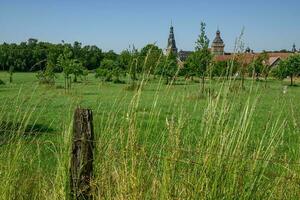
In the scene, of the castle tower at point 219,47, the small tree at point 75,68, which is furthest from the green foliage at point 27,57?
the small tree at point 75,68

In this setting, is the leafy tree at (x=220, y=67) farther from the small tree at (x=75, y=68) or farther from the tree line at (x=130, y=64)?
the small tree at (x=75, y=68)

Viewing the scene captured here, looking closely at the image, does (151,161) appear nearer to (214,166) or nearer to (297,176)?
(214,166)

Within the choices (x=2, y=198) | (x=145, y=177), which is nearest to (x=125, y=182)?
(x=145, y=177)

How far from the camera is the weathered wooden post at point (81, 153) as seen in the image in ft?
10.1

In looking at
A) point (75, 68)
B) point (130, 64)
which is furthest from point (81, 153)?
point (75, 68)

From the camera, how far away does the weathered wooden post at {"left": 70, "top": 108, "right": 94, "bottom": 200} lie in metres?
3.08

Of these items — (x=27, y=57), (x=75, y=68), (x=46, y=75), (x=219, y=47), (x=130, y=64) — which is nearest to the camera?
(x=130, y=64)

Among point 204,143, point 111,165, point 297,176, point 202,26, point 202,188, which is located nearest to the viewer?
point 202,188

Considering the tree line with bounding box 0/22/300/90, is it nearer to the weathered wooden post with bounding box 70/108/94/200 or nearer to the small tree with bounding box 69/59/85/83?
the small tree with bounding box 69/59/85/83

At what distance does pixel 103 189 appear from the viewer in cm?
309

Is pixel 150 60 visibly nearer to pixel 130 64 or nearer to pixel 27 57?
pixel 130 64

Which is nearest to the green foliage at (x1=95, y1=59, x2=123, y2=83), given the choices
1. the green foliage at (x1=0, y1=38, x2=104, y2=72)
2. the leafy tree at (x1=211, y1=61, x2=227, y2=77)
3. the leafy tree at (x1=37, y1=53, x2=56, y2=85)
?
the green foliage at (x1=0, y1=38, x2=104, y2=72)

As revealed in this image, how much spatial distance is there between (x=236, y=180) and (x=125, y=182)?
0.81m

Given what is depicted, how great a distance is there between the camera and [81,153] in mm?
3084
